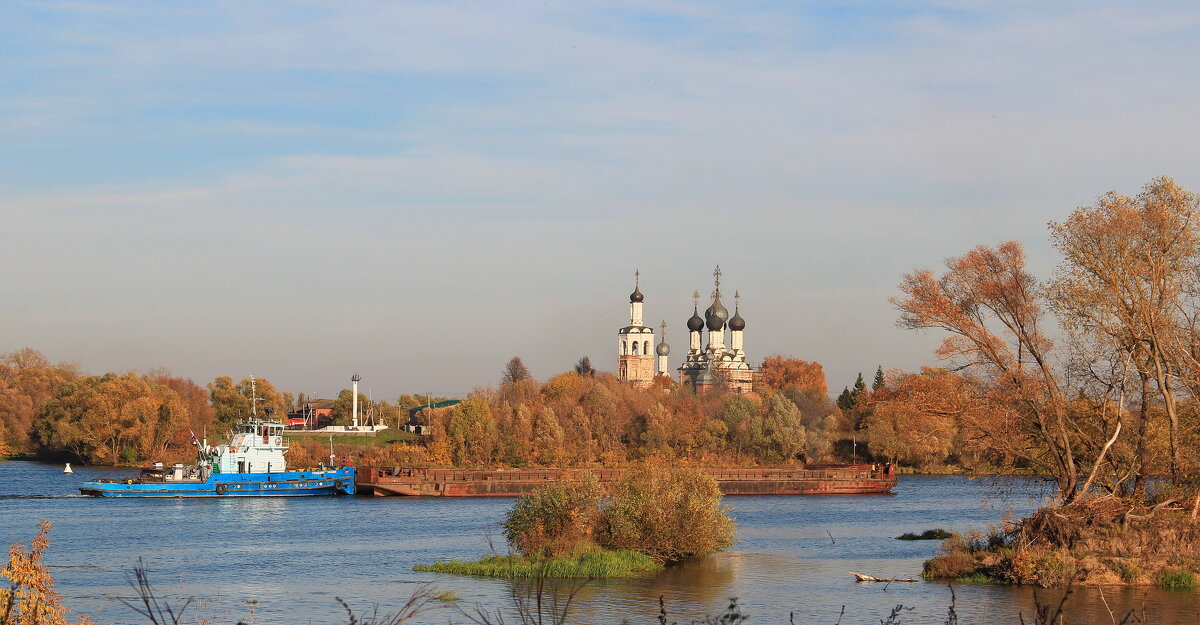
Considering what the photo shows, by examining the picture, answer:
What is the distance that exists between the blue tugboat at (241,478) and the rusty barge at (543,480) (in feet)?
9.04

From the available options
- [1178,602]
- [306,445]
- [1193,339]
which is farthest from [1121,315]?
[306,445]

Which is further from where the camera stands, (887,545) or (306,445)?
(306,445)

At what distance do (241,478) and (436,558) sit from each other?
1354 inches

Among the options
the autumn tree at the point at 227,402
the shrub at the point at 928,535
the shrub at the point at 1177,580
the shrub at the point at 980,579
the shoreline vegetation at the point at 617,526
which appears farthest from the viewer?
the autumn tree at the point at 227,402

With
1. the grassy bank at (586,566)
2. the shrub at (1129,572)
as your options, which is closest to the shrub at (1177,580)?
the shrub at (1129,572)

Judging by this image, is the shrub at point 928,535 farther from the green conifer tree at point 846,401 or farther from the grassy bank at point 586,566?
the green conifer tree at point 846,401

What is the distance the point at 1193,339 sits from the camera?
112 ft

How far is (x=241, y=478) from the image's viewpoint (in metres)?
72.7

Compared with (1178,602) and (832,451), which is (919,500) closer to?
(832,451)

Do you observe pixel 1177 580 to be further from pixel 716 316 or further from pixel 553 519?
pixel 716 316

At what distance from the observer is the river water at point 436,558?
29.7m

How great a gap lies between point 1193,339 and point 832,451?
70898 millimetres

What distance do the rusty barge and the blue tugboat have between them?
108 inches

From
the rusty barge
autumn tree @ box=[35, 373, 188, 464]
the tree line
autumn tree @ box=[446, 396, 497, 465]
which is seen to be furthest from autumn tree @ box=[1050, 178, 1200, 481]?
autumn tree @ box=[35, 373, 188, 464]
